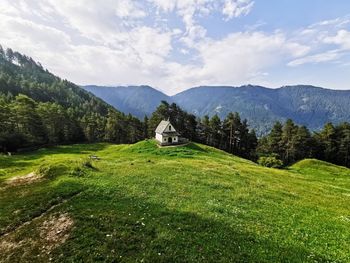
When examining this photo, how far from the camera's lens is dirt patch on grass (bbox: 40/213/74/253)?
13.4 m

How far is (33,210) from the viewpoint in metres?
17.7

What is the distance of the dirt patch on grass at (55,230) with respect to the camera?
13.4 m

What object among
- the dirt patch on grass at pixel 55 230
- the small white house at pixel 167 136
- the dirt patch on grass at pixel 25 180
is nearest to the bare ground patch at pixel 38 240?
the dirt patch on grass at pixel 55 230

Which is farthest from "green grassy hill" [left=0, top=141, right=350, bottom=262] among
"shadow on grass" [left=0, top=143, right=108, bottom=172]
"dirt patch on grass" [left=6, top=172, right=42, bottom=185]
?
"shadow on grass" [left=0, top=143, right=108, bottom=172]

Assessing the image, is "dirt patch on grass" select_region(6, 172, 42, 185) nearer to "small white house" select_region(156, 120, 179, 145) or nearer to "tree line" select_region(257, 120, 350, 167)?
A: "small white house" select_region(156, 120, 179, 145)

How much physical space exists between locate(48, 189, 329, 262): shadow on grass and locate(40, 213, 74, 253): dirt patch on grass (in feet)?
1.72

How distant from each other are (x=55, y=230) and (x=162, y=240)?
6.80 m

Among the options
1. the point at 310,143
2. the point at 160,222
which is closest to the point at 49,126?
the point at 160,222

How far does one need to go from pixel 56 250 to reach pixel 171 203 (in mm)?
8991

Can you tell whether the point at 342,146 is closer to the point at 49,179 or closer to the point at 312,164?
the point at 312,164

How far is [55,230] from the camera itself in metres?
14.7

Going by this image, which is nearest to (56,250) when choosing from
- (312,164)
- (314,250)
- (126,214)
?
(126,214)

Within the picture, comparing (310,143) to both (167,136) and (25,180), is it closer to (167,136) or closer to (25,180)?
(167,136)

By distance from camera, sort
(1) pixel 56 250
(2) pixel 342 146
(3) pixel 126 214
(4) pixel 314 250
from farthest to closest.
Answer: (2) pixel 342 146 < (3) pixel 126 214 < (4) pixel 314 250 < (1) pixel 56 250
